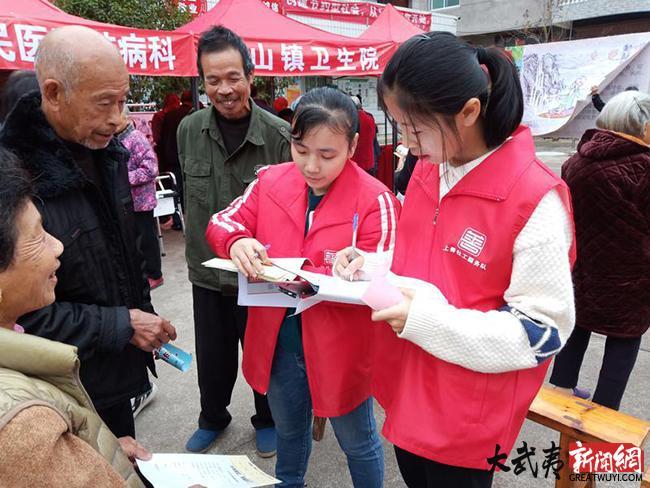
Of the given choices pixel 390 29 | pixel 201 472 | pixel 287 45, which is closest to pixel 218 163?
pixel 201 472

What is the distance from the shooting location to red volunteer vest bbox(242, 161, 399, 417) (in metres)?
1.51

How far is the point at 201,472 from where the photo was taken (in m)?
1.26

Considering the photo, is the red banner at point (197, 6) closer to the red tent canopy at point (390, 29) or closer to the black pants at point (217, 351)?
the red tent canopy at point (390, 29)

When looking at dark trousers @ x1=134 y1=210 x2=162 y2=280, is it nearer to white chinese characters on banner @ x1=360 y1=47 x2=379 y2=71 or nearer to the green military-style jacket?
the green military-style jacket

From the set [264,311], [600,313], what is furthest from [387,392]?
[600,313]

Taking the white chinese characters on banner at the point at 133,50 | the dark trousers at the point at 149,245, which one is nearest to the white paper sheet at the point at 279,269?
the dark trousers at the point at 149,245

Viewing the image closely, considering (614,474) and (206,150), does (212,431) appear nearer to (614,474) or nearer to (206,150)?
(206,150)

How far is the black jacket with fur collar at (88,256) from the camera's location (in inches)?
50.6

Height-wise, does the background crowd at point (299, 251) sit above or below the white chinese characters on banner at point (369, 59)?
below

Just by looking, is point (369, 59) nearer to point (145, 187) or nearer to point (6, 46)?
point (145, 187)

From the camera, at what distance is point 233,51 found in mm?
2094

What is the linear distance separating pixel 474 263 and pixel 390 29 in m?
7.29

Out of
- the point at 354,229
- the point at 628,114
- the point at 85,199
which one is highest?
the point at 628,114

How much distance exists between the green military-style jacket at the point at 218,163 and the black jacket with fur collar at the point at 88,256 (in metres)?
0.56
